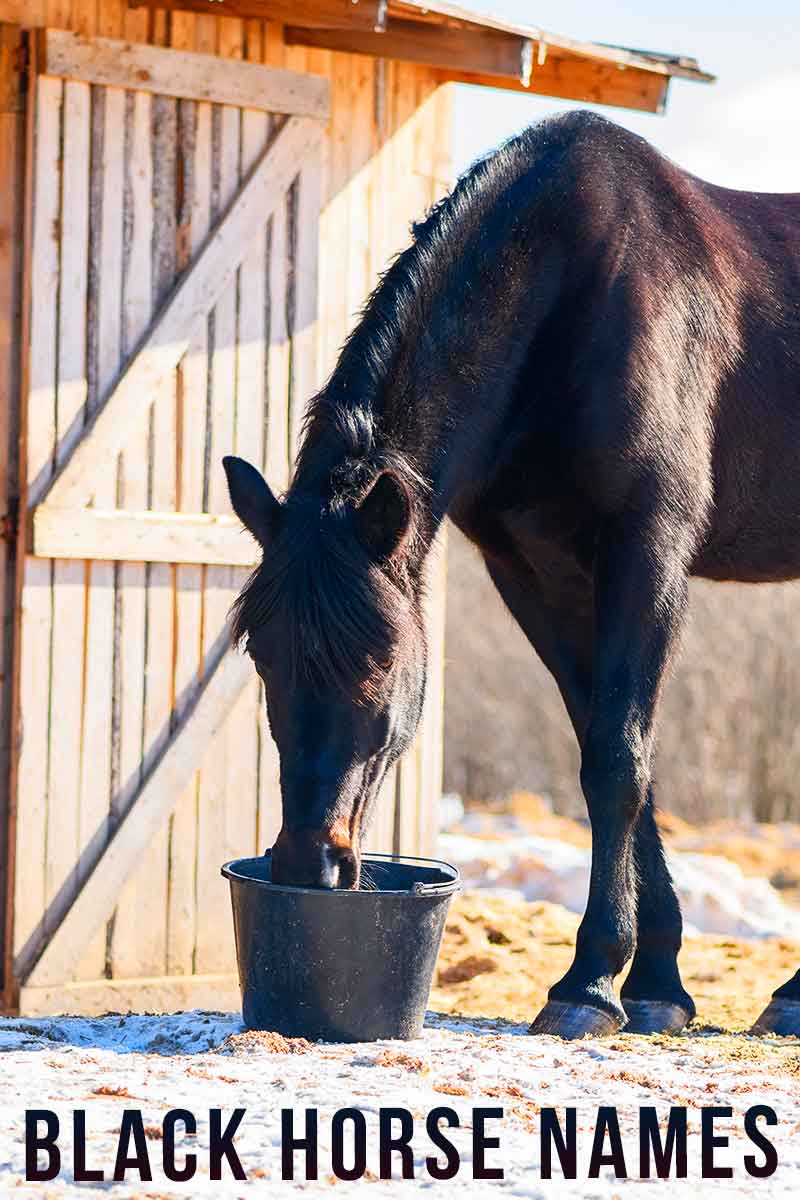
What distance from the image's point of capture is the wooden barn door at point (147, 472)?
241 inches

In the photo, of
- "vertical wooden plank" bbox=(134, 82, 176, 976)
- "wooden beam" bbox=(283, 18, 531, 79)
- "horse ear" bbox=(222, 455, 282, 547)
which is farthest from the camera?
"wooden beam" bbox=(283, 18, 531, 79)

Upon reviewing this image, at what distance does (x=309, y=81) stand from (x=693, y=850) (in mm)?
5965

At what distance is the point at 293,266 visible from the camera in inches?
265

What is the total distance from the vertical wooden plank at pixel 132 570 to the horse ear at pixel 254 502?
7.11 feet

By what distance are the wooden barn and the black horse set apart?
178cm

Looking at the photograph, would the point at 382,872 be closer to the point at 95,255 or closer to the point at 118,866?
the point at 118,866

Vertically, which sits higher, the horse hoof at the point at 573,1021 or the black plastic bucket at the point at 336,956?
the black plastic bucket at the point at 336,956

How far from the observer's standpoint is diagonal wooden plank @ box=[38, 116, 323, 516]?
6.16m

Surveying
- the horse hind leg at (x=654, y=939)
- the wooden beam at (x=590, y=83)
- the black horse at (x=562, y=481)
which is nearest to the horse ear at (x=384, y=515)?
the black horse at (x=562, y=481)

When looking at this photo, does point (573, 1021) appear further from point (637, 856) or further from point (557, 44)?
point (557, 44)

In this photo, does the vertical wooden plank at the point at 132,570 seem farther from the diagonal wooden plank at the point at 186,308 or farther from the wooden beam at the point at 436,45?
the wooden beam at the point at 436,45

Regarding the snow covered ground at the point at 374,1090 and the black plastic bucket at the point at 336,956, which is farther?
the black plastic bucket at the point at 336,956

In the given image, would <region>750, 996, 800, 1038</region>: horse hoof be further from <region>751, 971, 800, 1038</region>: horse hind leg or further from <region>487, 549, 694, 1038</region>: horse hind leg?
<region>487, 549, 694, 1038</region>: horse hind leg

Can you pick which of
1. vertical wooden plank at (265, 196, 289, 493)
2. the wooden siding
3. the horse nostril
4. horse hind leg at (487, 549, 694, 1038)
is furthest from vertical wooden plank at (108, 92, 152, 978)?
the horse nostril
